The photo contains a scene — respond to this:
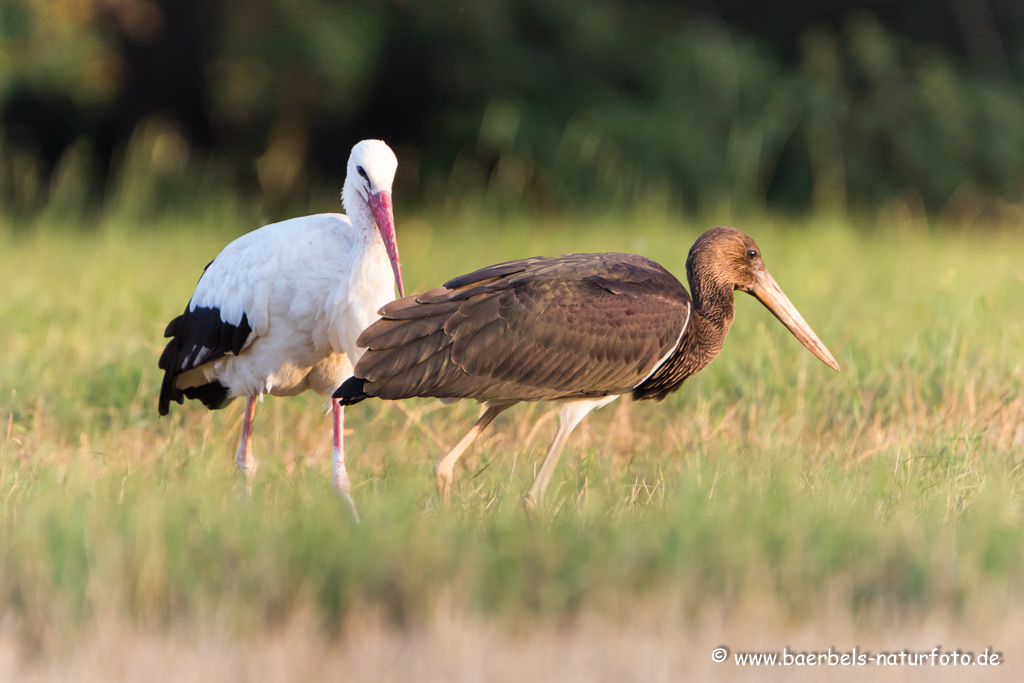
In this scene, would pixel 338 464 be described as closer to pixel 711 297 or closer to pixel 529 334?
pixel 529 334

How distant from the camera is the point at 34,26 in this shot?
937 cm

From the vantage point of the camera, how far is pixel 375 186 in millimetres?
3646

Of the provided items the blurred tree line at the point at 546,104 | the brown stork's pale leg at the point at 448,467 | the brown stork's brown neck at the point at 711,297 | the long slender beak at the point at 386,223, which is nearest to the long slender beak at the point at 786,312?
the brown stork's brown neck at the point at 711,297

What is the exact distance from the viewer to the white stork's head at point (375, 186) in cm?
358

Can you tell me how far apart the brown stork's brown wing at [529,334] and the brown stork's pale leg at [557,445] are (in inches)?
2.8

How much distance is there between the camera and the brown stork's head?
3.77 m

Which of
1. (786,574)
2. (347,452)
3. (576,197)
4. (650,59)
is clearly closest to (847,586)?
(786,574)

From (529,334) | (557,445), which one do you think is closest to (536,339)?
(529,334)

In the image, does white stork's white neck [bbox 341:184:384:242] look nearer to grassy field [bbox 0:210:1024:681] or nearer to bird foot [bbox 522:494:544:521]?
grassy field [bbox 0:210:1024:681]

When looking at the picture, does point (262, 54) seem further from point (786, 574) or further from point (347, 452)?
point (786, 574)

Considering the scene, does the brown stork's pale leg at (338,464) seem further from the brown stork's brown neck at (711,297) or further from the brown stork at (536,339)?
the brown stork's brown neck at (711,297)

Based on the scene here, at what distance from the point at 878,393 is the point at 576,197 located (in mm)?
5921

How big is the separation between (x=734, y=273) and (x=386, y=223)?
118 cm

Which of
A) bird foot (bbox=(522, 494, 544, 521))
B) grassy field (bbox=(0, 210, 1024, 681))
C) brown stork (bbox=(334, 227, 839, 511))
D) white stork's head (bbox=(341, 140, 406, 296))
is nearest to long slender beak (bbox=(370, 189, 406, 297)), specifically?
white stork's head (bbox=(341, 140, 406, 296))
